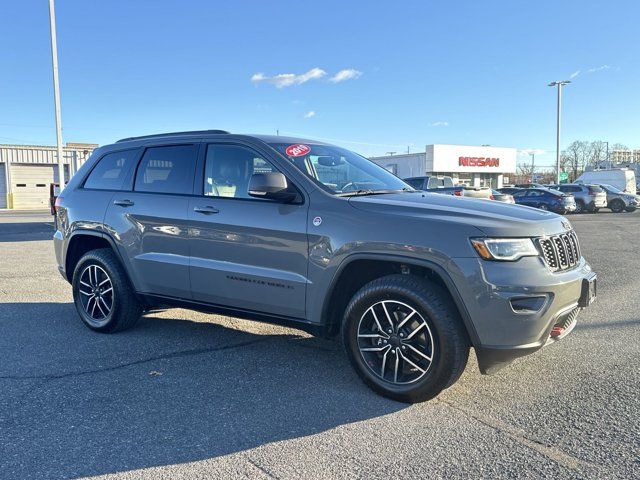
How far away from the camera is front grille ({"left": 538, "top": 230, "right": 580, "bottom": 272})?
3.56 m

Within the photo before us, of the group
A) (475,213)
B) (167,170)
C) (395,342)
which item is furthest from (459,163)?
(395,342)

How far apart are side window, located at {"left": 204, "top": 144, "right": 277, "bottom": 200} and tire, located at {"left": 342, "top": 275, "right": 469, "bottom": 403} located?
4.45 feet

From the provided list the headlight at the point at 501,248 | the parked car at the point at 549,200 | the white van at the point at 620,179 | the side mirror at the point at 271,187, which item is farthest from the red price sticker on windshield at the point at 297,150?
the white van at the point at 620,179

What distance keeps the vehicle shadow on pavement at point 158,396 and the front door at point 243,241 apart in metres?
0.58

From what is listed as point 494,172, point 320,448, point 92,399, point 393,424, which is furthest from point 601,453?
point 494,172

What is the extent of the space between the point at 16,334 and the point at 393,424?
4.06 m

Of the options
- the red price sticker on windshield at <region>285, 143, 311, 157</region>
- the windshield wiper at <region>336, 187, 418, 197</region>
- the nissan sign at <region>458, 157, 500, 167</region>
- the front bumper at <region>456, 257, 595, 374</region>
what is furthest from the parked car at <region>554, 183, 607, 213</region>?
the nissan sign at <region>458, 157, 500, 167</region>

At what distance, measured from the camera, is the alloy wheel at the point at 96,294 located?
17.7 feet

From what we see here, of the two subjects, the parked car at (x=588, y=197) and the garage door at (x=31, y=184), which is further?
the garage door at (x=31, y=184)

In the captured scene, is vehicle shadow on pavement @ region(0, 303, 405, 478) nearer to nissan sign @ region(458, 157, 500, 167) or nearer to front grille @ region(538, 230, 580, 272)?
front grille @ region(538, 230, 580, 272)

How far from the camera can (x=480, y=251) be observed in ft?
11.2

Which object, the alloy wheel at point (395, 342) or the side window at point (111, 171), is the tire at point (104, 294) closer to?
the side window at point (111, 171)

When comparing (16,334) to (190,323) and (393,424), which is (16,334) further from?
(393,424)

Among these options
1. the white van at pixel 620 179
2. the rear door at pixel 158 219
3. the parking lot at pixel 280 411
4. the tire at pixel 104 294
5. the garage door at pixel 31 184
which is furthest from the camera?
the garage door at pixel 31 184
